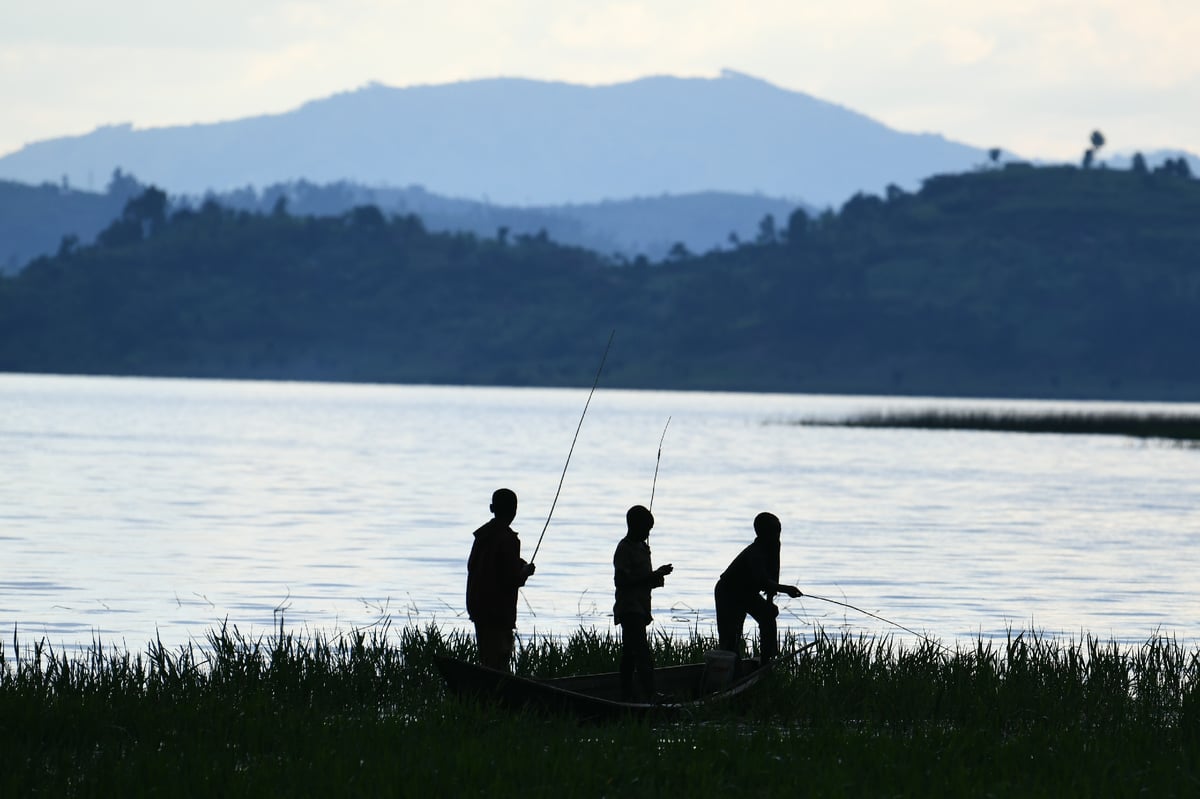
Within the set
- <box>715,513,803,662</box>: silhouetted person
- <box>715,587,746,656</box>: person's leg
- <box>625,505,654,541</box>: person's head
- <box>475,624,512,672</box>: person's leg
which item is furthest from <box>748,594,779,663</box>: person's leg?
<box>625,505,654,541</box>: person's head

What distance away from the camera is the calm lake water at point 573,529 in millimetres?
29734

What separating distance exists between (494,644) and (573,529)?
97.3ft

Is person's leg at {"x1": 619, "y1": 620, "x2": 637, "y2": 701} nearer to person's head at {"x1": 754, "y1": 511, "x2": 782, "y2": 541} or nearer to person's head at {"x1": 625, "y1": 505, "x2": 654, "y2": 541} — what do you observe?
person's head at {"x1": 625, "y1": 505, "x2": 654, "y2": 541}

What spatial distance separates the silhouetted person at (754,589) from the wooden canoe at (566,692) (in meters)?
1.23

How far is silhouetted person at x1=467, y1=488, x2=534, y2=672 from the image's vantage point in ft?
55.5

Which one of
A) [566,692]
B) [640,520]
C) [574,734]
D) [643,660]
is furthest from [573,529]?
[574,734]

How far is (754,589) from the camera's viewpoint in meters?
18.7

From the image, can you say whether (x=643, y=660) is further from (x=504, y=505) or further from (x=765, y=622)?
(x=765, y=622)

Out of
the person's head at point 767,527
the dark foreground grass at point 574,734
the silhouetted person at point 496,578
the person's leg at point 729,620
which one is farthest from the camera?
the person's leg at point 729,620

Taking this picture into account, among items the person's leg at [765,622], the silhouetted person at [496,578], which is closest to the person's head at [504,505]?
the silhouetted person at [496,578]

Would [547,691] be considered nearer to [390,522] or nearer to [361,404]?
[390,522]

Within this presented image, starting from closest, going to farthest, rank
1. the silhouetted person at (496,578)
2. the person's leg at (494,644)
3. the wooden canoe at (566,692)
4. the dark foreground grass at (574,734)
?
the dark foreground grass at (574,734) → the wooden canoe at (566,692) → the silhouetted person at (496,578) → the person's leg at (494,644)

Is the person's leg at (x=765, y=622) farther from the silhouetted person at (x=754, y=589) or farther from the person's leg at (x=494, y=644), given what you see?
the person's leg at (x=494, y=644)

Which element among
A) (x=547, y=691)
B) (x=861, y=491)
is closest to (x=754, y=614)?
(x=547, y=691)
